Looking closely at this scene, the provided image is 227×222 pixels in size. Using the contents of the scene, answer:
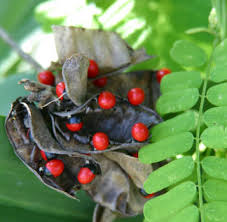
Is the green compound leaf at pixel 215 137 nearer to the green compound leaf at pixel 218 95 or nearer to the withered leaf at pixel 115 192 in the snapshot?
the green compound leaf at pixel 218 95

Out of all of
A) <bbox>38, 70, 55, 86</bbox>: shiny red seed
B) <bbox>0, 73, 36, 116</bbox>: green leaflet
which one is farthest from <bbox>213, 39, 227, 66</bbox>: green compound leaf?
Result: <bbox>0, 73, 36, 116</bbox>: green leaflet

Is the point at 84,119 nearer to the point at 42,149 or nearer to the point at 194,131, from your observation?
the point at 42,149

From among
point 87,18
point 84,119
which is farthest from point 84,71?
point 87,18

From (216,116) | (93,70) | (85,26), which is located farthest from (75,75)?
(85,26)

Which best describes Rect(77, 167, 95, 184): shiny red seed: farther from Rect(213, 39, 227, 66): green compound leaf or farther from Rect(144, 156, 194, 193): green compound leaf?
Rect(213, 39, 227, 66): green compound leaf

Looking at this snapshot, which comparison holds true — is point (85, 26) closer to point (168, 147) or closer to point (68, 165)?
point (68, 165)
